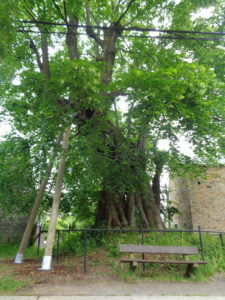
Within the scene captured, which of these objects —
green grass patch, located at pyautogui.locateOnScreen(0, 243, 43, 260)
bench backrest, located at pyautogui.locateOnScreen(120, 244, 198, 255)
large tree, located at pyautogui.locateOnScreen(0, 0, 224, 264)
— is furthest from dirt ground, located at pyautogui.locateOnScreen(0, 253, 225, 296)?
green grass patch, located at pyautogui.locateOnScreen(0, 243, 43, 260)

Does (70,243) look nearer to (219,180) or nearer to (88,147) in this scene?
(88,147)

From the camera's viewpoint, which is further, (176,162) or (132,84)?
(176,162)

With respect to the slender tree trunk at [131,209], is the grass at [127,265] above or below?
below

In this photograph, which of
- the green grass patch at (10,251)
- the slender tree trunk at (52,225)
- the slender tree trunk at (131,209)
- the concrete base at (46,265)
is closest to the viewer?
the concrete base at (46,265)

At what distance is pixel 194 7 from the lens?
9.32 metres

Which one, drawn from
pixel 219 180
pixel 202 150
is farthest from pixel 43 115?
pixel 219 180

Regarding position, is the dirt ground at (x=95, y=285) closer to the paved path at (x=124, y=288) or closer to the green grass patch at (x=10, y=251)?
the paved path at (x=124, y=288)

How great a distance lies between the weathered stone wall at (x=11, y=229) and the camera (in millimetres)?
12656

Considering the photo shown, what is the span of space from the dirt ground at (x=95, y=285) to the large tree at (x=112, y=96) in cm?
316

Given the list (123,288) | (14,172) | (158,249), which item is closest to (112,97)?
(14,172)

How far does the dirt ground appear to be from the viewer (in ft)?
14.2

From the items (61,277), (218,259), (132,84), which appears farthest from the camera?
(132,84)

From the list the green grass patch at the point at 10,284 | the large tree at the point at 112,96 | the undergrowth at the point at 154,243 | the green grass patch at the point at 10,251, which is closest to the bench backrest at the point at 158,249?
the undergrowth at the point at 154,243

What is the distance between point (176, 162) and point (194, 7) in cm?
608
